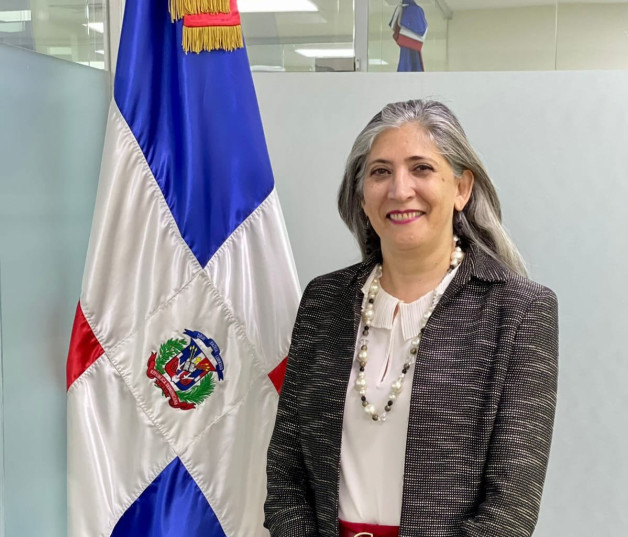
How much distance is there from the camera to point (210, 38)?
6.13 feet

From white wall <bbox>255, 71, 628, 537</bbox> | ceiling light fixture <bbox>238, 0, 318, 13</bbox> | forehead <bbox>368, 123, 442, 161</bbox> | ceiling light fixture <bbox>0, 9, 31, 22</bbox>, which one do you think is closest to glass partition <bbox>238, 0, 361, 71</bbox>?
ceiling light fixture <bbox>238, 0, 318, 13</bbox>

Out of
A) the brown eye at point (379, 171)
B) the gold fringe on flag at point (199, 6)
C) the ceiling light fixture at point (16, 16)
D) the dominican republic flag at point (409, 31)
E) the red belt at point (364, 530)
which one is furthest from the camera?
the dominican republic flag at point (409, 31)

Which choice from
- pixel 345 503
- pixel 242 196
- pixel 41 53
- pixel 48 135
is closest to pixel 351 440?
pixel 345 503

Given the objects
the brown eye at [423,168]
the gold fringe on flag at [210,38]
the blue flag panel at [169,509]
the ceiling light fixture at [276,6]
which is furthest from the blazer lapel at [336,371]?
the ceiling light fixture at [276,6]

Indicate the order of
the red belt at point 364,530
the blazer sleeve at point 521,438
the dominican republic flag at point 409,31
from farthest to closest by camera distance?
the dominican republic flag at point 409,31 < the red belt at point 364,530 < the blazer sleeve at point 521,438

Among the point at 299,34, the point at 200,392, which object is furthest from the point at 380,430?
the point at 299,34

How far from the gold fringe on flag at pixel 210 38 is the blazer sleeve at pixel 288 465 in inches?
28.6

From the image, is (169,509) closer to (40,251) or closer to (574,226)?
(40,251)

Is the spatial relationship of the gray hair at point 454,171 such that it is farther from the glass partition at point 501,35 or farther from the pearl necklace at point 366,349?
the glass partition at point 501,35

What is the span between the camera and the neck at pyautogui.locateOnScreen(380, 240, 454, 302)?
149 centimetres

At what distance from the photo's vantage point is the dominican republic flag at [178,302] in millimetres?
1899

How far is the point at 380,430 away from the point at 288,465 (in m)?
0.24

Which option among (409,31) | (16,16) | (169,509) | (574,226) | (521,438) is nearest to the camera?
(521,438)

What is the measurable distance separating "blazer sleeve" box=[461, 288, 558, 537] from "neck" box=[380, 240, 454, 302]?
0.66 feet
